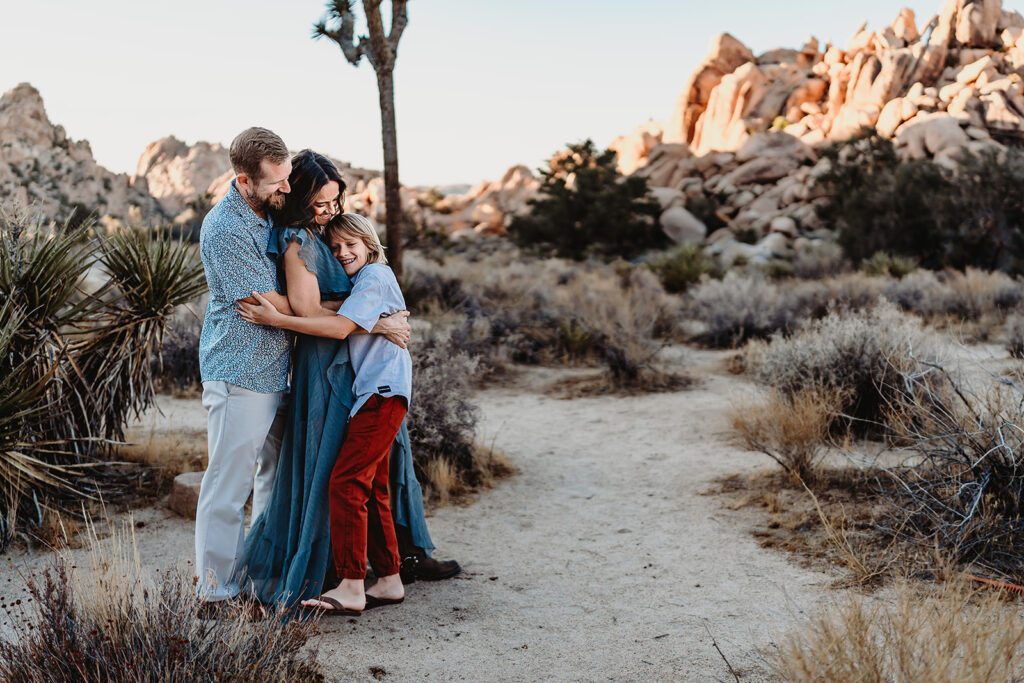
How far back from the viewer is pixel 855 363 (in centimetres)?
705

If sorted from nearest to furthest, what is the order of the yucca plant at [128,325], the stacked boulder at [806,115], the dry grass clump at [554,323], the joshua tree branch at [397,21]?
the yucca plant at [128,325] < the joshua tree branch at [397,21] < the dry grass clump at [554,323] < the stacked boulder at [806,115]

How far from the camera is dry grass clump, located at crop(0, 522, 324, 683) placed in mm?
2424

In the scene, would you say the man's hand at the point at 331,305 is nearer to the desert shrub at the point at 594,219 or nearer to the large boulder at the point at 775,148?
the desert shrub at the point at 594,219

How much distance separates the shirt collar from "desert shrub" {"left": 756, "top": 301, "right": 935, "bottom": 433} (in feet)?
16.3

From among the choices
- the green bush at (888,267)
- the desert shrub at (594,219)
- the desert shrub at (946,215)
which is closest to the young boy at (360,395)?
the green bush at (888,267)

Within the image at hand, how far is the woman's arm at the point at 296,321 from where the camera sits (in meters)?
3.29

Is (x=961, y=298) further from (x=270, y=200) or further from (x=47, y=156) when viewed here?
(x=47, y=156)

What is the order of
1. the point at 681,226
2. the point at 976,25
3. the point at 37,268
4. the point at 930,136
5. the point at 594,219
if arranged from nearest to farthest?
the point at 37,268
the point at 594,219
the point at 681,226
the point at 930,136
the point at 976,25

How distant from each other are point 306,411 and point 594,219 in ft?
→ 98.1

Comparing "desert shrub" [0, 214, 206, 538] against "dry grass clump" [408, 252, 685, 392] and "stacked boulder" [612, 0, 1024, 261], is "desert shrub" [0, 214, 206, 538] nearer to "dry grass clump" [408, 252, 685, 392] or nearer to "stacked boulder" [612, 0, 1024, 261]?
"dry grass clump" [408, 252, 685, 392]

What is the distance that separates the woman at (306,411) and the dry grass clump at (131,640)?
768 millimetres

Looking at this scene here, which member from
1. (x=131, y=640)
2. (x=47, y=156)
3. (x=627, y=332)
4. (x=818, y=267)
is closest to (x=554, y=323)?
(x=627, y=332)

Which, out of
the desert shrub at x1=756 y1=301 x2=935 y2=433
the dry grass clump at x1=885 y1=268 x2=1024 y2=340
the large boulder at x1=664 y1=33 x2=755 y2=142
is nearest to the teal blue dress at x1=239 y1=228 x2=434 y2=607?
the desert shrub at x1=756 y1=301 x2=935 y2=433

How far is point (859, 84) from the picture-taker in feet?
177
